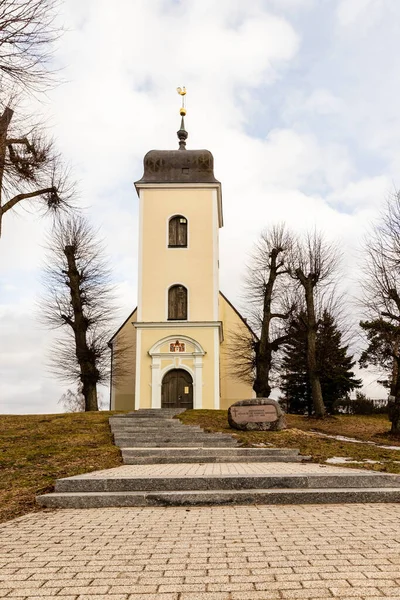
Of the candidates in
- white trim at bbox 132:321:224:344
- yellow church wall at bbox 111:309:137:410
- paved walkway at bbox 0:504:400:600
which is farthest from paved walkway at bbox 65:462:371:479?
yellow church wall at bbox 111:309:137:410

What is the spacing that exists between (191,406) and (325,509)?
19072mm

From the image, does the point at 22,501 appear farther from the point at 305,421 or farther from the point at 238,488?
the point at 305,421

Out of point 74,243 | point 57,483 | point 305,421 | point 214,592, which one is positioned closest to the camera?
point 214,592

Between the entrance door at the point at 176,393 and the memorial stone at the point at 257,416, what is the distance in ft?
31.5

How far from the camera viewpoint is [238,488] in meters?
7.24

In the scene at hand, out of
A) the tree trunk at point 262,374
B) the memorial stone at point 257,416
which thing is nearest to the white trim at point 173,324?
the tree trunk at point 262,374

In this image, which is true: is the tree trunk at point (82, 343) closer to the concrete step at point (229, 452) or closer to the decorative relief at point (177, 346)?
the decorative relief at point (177, 346)

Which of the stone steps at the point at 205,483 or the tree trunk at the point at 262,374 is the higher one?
the tree trunk at the point at 262,374

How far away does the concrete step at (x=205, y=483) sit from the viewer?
7219 millimetres

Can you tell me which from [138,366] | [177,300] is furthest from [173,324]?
[138,366]

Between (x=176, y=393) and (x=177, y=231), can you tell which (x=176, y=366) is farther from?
(x=177, y=231)

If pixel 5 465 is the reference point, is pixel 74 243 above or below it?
above

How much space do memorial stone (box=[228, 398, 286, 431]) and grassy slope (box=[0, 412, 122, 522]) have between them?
3674 millimetres

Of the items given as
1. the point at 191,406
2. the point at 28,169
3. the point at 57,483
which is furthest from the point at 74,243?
the point at 57,483
